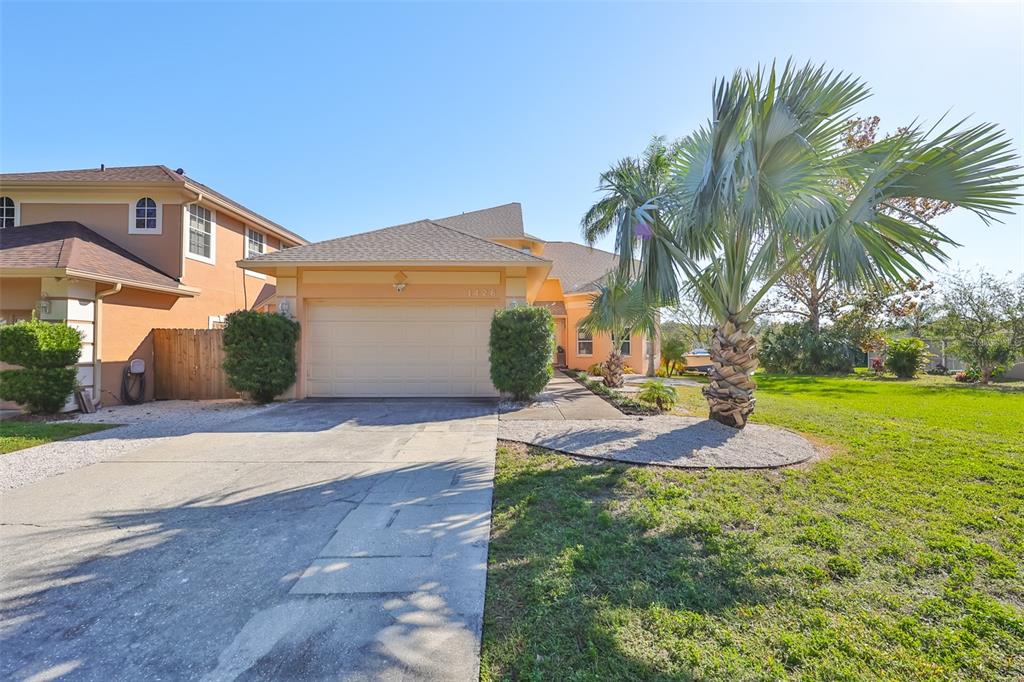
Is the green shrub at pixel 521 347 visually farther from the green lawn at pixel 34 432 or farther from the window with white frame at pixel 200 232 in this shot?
the window with white frame at pixel 200 232

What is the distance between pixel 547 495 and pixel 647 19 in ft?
29.2

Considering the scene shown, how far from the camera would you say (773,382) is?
50.6ft

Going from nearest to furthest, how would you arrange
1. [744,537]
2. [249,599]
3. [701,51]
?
[249,599]
[744,537]
[701,51]

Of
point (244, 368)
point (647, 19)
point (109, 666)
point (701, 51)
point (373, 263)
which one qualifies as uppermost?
point (647, 19)

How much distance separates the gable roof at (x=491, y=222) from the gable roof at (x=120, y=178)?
984cm

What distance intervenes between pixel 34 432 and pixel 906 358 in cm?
2489

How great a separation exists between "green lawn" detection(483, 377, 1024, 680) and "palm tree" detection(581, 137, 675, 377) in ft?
11.5

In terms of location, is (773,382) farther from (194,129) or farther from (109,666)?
(194,129)

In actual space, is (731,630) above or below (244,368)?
below

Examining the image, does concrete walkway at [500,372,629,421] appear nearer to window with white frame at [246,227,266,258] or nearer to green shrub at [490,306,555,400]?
green shrub at [490,306,555,400]

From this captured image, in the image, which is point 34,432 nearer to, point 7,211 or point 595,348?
point 7,211

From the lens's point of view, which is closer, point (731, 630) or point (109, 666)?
point (109, 666)

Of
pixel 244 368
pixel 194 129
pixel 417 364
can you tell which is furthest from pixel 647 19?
pixel 194 129

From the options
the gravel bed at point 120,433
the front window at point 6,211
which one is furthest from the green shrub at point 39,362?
the front window at point 6,211
